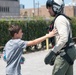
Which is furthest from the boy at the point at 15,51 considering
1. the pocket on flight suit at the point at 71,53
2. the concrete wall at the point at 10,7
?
the concrete wall at the point at 10,7

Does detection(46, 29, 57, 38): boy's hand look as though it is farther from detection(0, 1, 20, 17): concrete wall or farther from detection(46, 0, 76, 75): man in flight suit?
detection(0, 1, 20, 17): concrete wall

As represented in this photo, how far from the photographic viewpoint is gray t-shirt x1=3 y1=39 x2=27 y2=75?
5.10m

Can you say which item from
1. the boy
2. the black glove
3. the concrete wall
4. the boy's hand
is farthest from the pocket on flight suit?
the concrete wall

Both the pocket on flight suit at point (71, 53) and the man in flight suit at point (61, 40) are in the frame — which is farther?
the pocket on flight suit at point (71, 53)

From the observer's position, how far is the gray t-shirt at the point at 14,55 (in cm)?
510

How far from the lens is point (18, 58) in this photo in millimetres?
5121

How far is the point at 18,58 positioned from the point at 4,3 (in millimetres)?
105235

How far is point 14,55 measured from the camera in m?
5.13

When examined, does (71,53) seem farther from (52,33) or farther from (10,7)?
(10,7)

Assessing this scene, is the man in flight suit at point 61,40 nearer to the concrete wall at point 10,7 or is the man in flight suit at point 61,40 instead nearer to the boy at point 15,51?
the boy at point 15,51

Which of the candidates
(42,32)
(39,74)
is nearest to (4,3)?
(42,32)

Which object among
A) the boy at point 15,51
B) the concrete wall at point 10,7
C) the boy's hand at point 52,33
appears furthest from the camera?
the concrete wall at point 10,7

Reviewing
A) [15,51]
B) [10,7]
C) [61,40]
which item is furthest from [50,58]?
[10,7]

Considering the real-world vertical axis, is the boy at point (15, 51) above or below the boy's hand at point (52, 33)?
below
